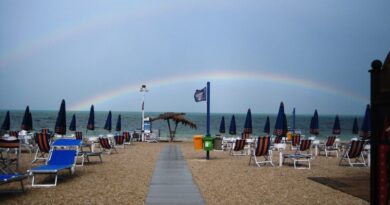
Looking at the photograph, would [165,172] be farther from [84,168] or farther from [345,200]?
[345,200]

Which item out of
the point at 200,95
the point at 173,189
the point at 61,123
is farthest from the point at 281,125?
the point at 173,189

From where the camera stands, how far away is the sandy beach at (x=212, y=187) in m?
6.33

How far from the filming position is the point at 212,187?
755 centimetres

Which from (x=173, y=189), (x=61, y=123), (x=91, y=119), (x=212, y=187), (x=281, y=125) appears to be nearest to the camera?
(x=173, y=189)

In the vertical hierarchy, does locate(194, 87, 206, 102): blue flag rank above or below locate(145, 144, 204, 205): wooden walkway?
above

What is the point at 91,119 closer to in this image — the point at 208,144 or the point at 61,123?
the point at 61,123

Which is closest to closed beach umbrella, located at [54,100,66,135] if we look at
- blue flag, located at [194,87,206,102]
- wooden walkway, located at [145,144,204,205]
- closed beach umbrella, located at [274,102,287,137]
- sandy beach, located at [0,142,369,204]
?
sandy beach, located at [0,142,369,204]

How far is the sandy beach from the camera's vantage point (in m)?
6.33

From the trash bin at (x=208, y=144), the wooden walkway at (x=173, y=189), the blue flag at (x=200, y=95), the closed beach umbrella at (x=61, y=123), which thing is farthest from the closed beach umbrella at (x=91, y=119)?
the wooden walkway at (x=173, y=189)

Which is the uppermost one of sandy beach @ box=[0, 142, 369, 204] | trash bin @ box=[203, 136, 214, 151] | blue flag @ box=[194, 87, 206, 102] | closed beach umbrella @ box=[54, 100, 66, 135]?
blue flag @ box=[194, 87, 206, 102]

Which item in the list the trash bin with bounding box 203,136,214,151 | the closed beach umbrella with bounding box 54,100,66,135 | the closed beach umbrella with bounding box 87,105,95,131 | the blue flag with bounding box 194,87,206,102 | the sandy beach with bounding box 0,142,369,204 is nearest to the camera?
the sandy beach with bounding box 0,142,369,204

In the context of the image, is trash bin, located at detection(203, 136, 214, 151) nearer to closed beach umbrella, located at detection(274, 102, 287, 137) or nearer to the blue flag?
the blue flag

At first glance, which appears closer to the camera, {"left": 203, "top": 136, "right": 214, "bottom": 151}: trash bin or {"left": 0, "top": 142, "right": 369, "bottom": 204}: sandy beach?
{"left": 0, "top": 142, "right": 369, "bottom": 204}: sandy beach

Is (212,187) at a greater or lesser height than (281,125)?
lesser
